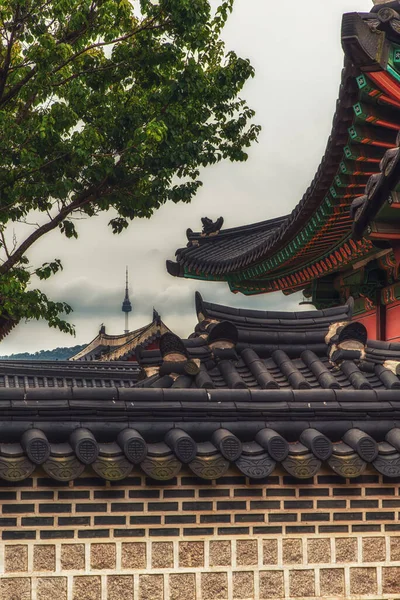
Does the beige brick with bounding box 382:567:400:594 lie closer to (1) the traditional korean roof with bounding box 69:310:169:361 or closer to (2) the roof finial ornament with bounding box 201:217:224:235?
(2) the roof finial ornament with bounding box 201:217:224:235

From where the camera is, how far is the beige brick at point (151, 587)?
4.44 metres

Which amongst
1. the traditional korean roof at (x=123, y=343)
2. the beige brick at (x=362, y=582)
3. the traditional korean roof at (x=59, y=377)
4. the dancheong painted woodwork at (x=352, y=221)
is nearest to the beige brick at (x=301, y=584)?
the beige brick at (x=362, y=582)

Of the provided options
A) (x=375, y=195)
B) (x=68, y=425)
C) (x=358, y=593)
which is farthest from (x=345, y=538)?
(x=375, y=195)

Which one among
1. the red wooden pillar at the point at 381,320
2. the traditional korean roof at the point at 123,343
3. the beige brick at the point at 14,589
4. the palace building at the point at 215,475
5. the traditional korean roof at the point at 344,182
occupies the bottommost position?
the beige brick at the point at 14,589

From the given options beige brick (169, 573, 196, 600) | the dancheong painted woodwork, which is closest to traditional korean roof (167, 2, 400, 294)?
the dancheong painted woodwork

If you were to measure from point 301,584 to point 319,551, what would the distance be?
211mm

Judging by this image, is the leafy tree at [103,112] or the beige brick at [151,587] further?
the leafy tree at [103,112]

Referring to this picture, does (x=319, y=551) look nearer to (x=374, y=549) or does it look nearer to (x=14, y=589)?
(x=374, y=549)

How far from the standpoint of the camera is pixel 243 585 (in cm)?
458

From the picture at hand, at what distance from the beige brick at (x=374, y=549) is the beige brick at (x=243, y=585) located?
27.5 inches

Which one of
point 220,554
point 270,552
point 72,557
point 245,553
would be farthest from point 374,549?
point 72,557

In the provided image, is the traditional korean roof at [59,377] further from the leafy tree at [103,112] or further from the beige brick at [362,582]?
the beige brick at [362,582]

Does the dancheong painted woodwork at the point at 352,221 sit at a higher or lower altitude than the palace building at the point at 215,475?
higher

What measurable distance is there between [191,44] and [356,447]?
7.75 metres
